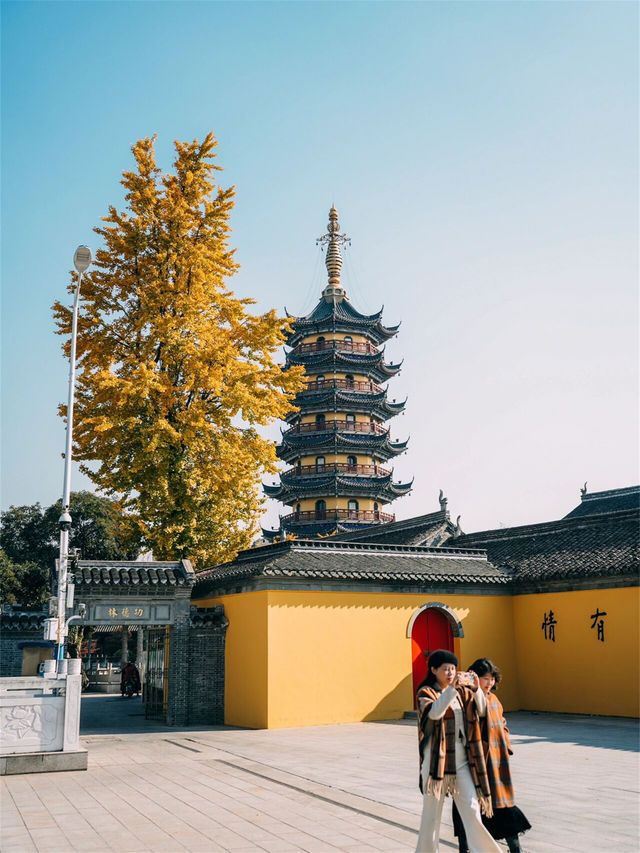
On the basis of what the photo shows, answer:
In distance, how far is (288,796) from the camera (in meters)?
8.64

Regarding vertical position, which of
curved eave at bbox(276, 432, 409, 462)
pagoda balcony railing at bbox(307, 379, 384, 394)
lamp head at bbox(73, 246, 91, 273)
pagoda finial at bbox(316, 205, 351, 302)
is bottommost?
lamp head at bbox(73, 246, 91, 273)

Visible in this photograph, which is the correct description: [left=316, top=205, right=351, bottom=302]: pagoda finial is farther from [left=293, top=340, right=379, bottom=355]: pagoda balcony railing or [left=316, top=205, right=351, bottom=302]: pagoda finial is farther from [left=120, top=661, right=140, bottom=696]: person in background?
[left=120, top=661, right=140, bottom=696]: person in background

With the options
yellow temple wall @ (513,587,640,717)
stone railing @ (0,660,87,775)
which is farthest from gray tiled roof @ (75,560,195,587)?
yellow temple wall @ (513,587,640,717)

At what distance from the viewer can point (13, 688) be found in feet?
34.3

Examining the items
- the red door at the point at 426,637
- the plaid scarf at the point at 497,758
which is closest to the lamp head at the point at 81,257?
the red door at the point at 426,637

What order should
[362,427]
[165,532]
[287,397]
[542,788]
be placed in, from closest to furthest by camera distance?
[542,788]
[165,532]
[287,397]
[362,427]

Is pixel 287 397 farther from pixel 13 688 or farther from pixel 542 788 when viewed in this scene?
pixel 542 788

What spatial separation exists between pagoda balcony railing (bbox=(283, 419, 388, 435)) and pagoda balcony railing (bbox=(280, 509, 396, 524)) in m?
4.15

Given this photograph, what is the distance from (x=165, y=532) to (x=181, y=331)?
16.3 feet

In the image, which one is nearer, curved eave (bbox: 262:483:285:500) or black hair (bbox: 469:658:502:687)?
black hair (bbox: 469:658:502:687)

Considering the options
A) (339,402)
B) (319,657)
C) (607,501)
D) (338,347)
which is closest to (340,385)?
(339,402)

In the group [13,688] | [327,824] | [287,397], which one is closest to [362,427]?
[287,397]

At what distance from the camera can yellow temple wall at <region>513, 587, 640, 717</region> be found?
55.2 ft

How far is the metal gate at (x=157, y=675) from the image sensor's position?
60.1ft
